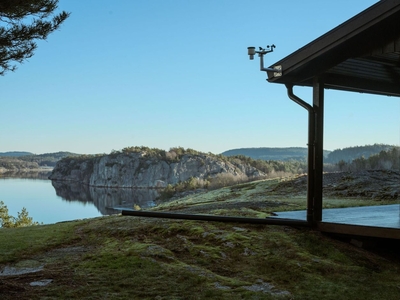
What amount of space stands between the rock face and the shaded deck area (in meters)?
33.4

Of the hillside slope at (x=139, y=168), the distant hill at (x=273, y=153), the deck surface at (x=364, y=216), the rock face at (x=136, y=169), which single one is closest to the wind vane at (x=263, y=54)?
the deck surface at (x=364, y=216)

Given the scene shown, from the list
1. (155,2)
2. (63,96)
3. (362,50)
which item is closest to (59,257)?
(362,50)

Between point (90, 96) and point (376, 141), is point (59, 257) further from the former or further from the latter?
point (90, 96)

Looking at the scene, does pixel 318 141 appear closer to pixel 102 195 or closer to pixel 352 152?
pixel 352 152

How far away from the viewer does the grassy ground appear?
3521 mm

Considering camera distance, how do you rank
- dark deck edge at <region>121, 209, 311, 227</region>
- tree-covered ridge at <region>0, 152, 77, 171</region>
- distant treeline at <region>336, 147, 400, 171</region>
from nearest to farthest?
dark deck edge at <region>121, 209, 311, 227</region> < distant treeline at <region>336, 147, 400, 171</region> < tree-covered ridge at <region>0, 152, 77, 171</region>

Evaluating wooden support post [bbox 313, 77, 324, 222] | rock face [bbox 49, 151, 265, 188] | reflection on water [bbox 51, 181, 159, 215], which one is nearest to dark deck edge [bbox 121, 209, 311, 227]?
wooden support post [bbox 313, 77, 324, 222]

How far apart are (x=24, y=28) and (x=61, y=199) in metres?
44.0

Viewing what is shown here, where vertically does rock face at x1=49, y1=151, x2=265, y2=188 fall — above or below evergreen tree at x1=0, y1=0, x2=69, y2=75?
below

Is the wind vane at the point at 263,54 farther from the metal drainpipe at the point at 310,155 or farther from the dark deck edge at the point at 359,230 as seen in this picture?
the dark deck edge at the point at 359,230

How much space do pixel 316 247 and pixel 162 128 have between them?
67560 mm

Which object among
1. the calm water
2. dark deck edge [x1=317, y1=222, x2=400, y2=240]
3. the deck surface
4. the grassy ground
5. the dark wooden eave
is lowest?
the calm water

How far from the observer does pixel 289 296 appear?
11.4 ft

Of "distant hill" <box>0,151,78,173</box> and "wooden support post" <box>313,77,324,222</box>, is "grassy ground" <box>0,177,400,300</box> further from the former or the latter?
"distant hill" <box>0,151,78,173</box>
